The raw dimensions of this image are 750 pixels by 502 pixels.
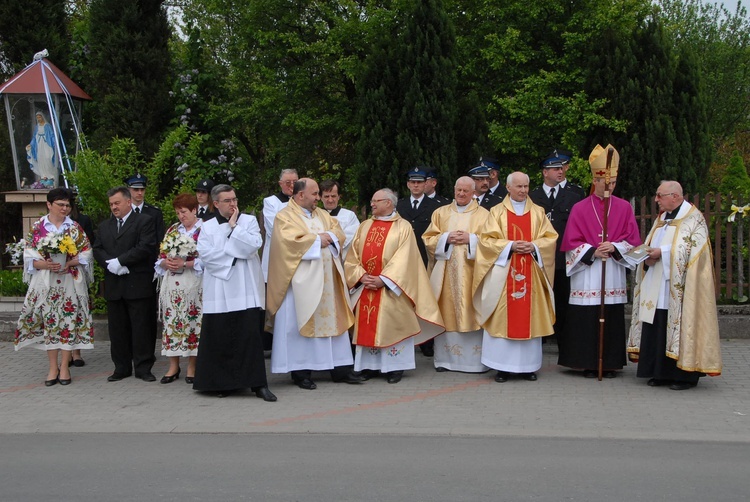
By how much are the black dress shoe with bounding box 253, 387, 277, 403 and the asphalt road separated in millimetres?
1216

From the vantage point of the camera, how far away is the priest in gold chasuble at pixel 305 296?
8609 millimetres

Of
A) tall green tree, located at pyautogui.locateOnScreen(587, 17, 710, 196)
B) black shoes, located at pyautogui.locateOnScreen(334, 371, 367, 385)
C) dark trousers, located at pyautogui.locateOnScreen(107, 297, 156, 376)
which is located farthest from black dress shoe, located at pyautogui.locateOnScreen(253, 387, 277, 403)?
tall green tree, located at pyautogui.locateOnScreen(587, 17, 710, 196)

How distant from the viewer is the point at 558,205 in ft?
32.4

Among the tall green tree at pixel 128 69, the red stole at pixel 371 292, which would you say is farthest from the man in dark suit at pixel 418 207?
the tall green tree at pixel 128 69

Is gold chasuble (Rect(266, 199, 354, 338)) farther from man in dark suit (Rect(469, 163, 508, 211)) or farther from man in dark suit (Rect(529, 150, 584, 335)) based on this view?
man in dark suit (Rect(529, 150, 584, 335))

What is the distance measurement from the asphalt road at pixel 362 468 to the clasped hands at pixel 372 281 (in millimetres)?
2277

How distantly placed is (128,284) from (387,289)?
261cm

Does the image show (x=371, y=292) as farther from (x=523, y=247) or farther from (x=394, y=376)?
(x=523, y=247)

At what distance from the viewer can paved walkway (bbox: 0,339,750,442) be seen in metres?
7.01

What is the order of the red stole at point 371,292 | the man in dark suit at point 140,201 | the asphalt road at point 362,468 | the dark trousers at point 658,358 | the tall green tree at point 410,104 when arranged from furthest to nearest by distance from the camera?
the tall green tree at point 410,104
the man in dark suit at point 140,201
the red stole at point 371,292
the dark trousers at point 658,358
the asphalt road at point 362,468

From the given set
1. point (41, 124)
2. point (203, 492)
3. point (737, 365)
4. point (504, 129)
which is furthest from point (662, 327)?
point (41, 124)

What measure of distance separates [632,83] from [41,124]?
9937 millimetres

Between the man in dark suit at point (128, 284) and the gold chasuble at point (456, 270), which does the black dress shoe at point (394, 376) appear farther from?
the man in dark suit at point (128, 284)

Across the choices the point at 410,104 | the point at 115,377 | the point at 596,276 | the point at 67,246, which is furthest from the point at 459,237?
the point at 410,104
